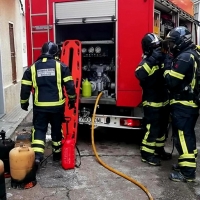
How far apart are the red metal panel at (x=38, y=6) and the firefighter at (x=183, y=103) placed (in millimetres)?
2404

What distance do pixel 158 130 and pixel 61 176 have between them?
1566mm

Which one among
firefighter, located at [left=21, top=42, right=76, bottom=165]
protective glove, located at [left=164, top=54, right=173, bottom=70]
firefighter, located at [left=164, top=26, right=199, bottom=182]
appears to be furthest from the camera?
firefighter, located at [left=21, top=42, right=76, bottom=165]

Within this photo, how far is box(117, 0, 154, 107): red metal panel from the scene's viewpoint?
15.9ft

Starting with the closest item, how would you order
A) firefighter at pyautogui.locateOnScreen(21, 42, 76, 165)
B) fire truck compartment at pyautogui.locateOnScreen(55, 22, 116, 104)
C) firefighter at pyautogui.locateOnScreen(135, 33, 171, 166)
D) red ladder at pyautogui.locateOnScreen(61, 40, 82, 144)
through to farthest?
firefighter at pyautogui.locateOnScreen(21, 42, 76, 165)
firefighter at pyautogui.locateOnScreen(135, 33, 171, 166)
red ladder at pyautogui.locateOnScreen(61, 40, 82, 144)
fire truck compartment at pyautogui.locateOnScreen(55, 22, 116, 104)

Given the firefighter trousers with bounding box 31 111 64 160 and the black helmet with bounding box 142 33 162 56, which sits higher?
the black helmet with bounding box 142 33 162 56

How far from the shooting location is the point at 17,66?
9.66m

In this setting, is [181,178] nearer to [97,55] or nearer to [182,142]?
[182,142]

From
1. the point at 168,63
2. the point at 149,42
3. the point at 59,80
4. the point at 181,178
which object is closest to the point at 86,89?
the point at 59,80

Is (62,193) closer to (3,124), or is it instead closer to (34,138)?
(34,138)

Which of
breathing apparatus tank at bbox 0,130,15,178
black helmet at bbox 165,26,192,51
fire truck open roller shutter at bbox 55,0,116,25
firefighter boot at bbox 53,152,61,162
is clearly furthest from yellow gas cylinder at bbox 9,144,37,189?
fire truck open roller shutter at bbox 55,0,116,25

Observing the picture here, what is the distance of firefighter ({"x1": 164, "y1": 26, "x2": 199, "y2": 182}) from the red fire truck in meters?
0.84

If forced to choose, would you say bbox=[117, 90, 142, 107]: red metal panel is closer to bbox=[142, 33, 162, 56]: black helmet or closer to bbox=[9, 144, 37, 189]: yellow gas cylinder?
bbox=[142, 33, 162, 56]: black helmet

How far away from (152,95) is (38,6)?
257cm

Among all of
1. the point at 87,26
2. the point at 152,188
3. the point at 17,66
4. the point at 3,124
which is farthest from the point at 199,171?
the point at 17,66
